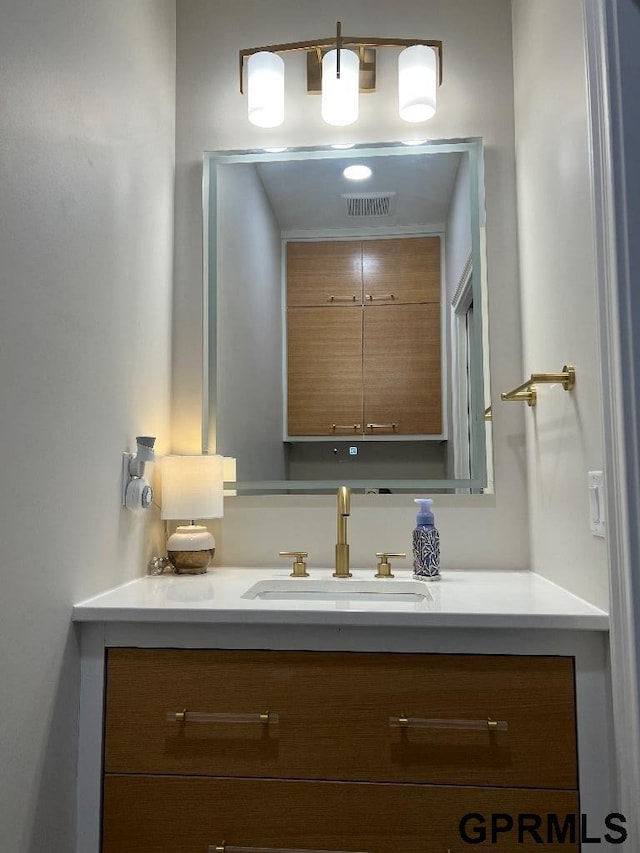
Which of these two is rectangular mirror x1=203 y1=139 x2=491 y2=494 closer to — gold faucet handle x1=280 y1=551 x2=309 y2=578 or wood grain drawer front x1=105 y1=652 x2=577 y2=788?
gold faucet handle x1=280 y1=551 x2=309 y2=578

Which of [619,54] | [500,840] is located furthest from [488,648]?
[619,54]

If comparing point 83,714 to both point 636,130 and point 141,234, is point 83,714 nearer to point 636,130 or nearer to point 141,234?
point 141,234

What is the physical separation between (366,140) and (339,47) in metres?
0.24

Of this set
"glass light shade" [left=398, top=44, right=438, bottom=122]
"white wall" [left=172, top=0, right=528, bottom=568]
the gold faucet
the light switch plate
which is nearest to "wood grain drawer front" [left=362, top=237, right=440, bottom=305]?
"white wall" [left=172, top=0, right=528, bottom=568]

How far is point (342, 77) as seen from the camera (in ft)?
6.01

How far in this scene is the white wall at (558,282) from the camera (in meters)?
1.20

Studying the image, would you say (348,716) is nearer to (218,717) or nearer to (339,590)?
(218,717)

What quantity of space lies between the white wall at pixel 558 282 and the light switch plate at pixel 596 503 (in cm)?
2

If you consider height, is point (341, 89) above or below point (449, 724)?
above

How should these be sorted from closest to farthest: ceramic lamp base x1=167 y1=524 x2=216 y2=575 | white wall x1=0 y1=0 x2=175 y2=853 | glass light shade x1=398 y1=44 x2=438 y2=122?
1. white wall x1=0 y1=0 x2=175 y2=853
2. ceramic lamp base x1=167 y1=524 x2=216 y2=575
3. glass light shade x1=398 y1=44 x2=438 y2=122

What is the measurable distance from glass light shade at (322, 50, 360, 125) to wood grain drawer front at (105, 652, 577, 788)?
54.9 inches

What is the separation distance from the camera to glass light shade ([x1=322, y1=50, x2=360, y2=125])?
6.01 ft

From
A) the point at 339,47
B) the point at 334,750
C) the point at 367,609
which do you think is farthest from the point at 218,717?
the point at 339,47

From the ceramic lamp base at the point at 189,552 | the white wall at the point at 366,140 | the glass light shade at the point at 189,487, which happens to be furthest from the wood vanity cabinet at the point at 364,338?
the ceramic lamp base at the point at 189,552
